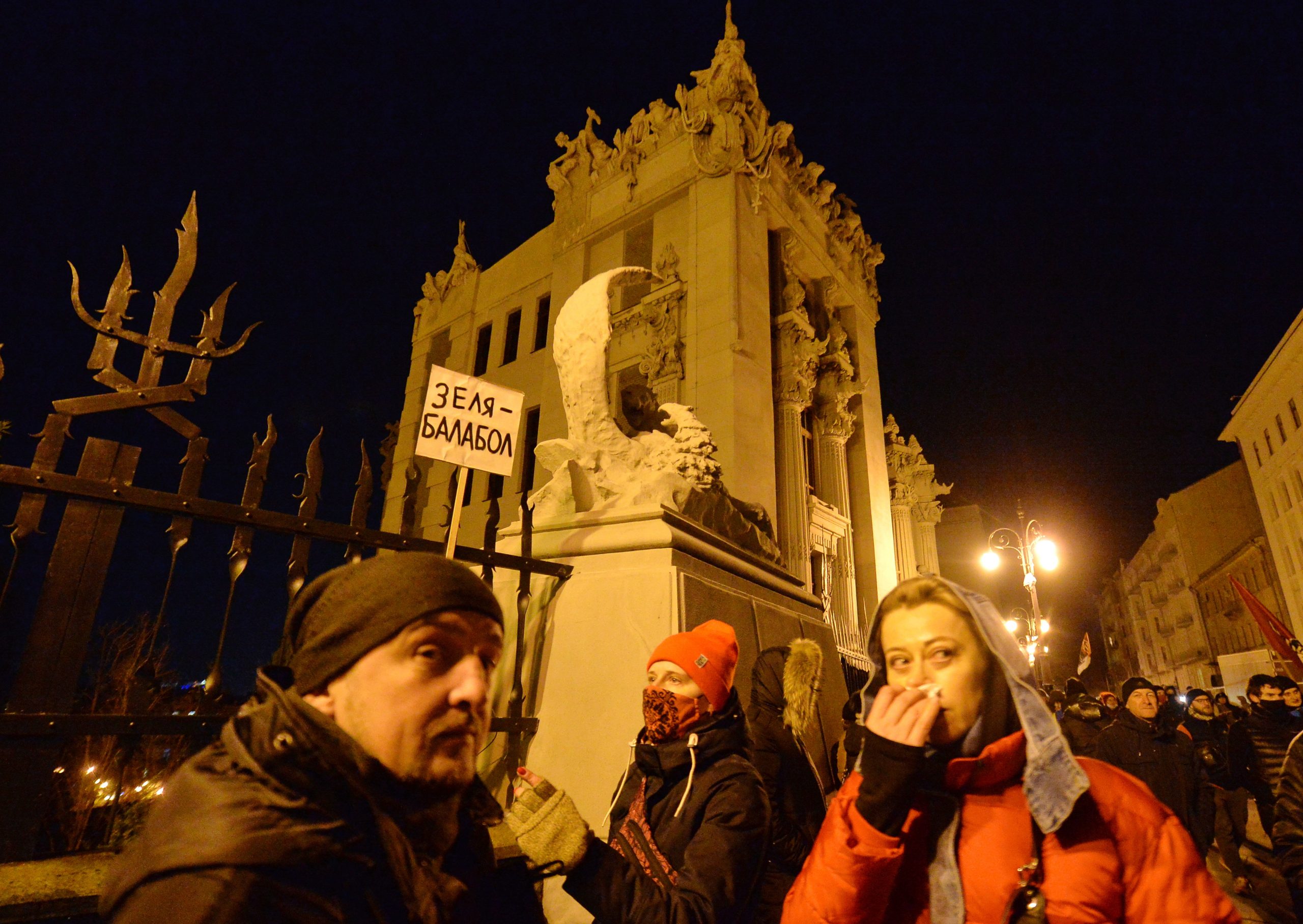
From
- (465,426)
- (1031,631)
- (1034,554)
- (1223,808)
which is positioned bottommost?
(1223,808)

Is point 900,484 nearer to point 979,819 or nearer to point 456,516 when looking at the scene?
point 456,516

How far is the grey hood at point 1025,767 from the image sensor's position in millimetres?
1441

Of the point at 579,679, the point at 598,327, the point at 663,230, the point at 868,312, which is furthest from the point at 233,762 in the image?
the point at 868,312

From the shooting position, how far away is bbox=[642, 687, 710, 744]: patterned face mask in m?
2.40

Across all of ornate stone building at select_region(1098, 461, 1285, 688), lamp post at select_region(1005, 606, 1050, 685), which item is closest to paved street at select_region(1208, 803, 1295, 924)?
lamp post at select_region(1005, 606, 1050, 685)

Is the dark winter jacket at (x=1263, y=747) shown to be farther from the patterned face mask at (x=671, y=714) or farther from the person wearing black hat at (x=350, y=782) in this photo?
the person wearing black hat at (x=350, y=782)

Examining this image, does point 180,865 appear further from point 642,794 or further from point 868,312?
point 868,312

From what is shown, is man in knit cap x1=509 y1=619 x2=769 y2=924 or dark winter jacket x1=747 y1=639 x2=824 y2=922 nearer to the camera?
man in knit cap x1=509 y1=619 x2=769 y2=924

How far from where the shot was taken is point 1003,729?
62.0 inches

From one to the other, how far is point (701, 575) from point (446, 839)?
3119 mm

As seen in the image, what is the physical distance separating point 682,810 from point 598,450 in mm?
3098

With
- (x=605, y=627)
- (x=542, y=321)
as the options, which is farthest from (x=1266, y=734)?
(x=542, y=321)

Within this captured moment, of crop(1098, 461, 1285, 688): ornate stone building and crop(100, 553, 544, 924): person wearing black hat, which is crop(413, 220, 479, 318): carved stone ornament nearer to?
crop(100, 553, 544, 924): person wearing black hat

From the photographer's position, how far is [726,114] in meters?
16.7
